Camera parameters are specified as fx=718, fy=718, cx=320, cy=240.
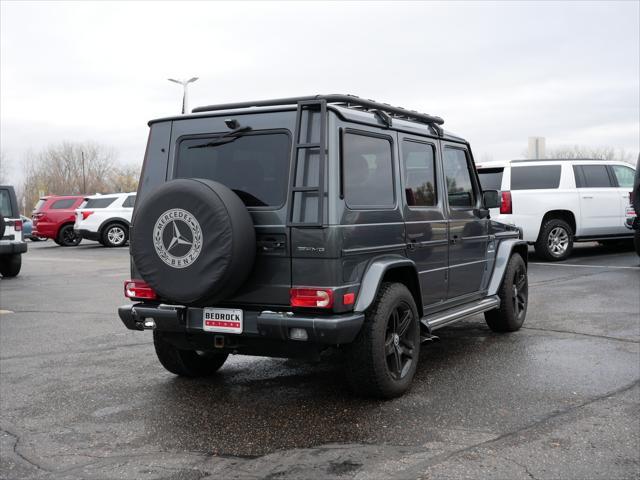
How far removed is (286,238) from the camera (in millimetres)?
4516

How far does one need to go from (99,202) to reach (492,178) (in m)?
13.5

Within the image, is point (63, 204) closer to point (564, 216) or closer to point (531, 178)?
point (531, 178)

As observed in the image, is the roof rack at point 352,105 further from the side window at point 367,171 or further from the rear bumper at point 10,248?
the rear bumper at point 10,248

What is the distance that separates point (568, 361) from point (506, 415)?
168 cm

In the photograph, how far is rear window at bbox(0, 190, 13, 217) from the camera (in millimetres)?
13380

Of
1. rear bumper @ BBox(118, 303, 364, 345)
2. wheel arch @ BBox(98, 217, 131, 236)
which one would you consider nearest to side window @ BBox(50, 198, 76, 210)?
wheel arch @ BBox(98, 217, 131, 236)

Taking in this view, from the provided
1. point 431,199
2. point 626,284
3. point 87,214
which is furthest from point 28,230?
point 431,199

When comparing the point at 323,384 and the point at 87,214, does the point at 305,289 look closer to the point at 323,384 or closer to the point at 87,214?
the point at 323,384

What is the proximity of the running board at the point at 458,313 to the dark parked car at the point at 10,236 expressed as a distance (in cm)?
941

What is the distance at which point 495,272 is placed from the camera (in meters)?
6.85

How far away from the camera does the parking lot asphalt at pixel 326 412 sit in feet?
12.3

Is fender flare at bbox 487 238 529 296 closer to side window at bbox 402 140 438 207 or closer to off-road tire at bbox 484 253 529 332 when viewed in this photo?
off-road tire at bbox 484 253 529 332

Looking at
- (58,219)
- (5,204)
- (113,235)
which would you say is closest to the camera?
(5,204)

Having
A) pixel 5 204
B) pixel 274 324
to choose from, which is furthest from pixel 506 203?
pixel 274 324
